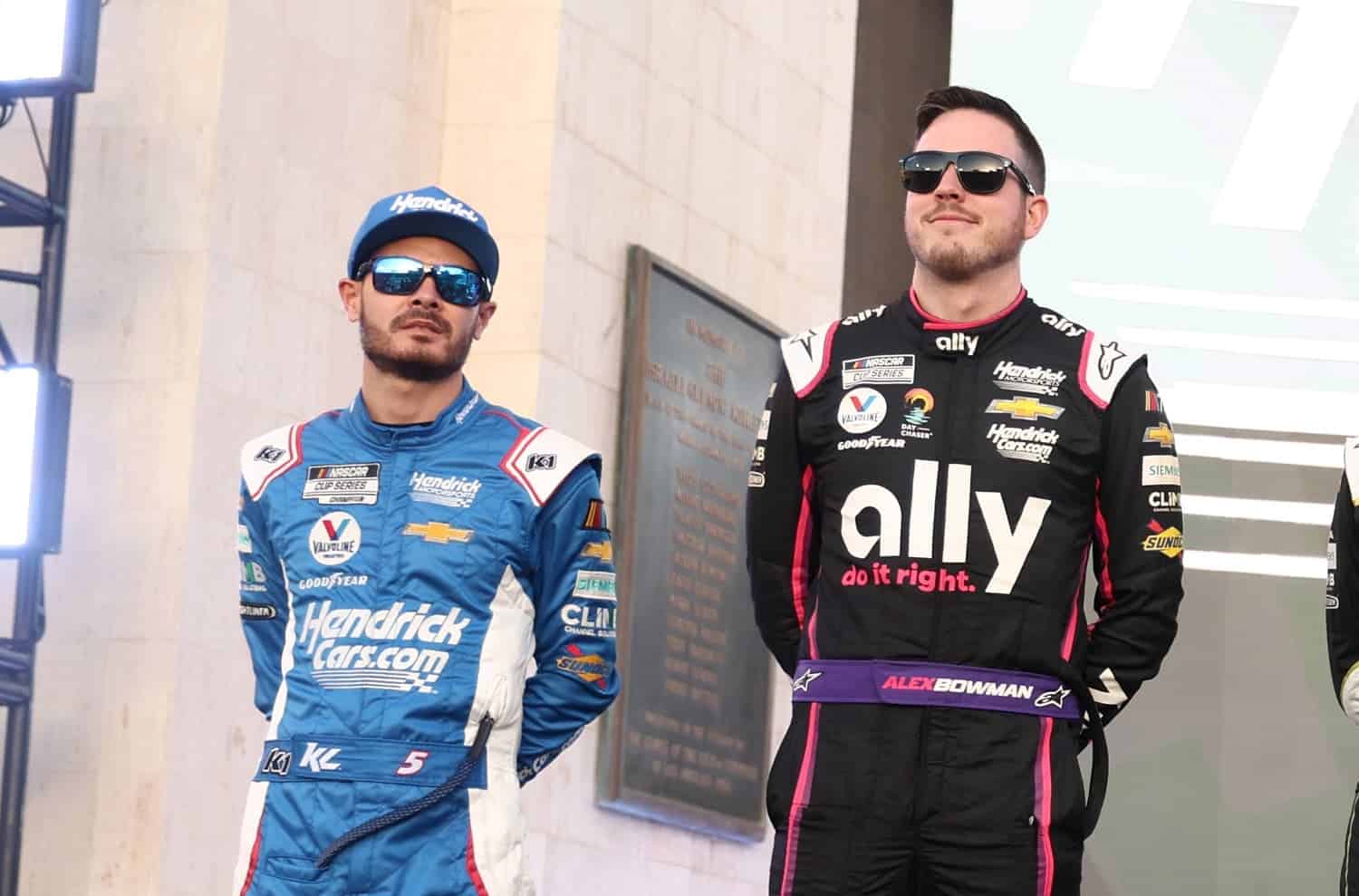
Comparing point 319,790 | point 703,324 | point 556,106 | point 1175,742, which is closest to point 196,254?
point 556,106

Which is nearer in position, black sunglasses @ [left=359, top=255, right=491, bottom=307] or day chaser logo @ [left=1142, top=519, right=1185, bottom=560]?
day chaser logo @ [left=1142, top=519, right=1185, bottom=560]

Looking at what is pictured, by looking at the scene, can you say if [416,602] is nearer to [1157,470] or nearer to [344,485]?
[344,485]

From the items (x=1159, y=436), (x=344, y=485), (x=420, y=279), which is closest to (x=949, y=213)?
(x=1159, y=436)

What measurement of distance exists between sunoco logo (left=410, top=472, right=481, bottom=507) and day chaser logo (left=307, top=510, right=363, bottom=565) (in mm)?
125

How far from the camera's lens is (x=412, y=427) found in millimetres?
4895

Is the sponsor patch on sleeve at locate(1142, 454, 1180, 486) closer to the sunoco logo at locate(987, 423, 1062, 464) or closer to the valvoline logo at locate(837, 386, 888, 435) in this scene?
A: the sunoco logo at locate(987, 423, 1062, 464)

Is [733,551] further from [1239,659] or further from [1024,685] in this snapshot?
[1024,685]

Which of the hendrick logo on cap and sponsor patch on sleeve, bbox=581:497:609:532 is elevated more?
the hendrick logo on cap

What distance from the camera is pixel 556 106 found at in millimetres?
10492

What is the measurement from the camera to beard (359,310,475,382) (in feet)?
15.9

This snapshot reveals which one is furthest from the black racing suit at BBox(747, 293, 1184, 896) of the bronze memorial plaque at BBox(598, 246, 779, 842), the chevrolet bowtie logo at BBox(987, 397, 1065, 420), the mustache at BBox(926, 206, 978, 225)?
the bronze memorial plaque at BBox(598, 246, 779, 842)

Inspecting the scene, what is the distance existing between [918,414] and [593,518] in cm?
64

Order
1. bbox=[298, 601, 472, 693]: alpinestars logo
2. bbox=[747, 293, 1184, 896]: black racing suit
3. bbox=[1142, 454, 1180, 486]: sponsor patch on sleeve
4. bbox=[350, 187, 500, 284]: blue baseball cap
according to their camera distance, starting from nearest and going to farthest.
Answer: bbox=[747, 293, 1184, 896]: black racing suit
bbox=[298, 601, 472, 693]: alpinestars logo
bbox=[1142, 454, 1180, 486]: sponsor patch on sleeve
bbox=[350, 187, 500, 284]: blue baseball cap

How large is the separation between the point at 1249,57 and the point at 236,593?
739 centimetres
